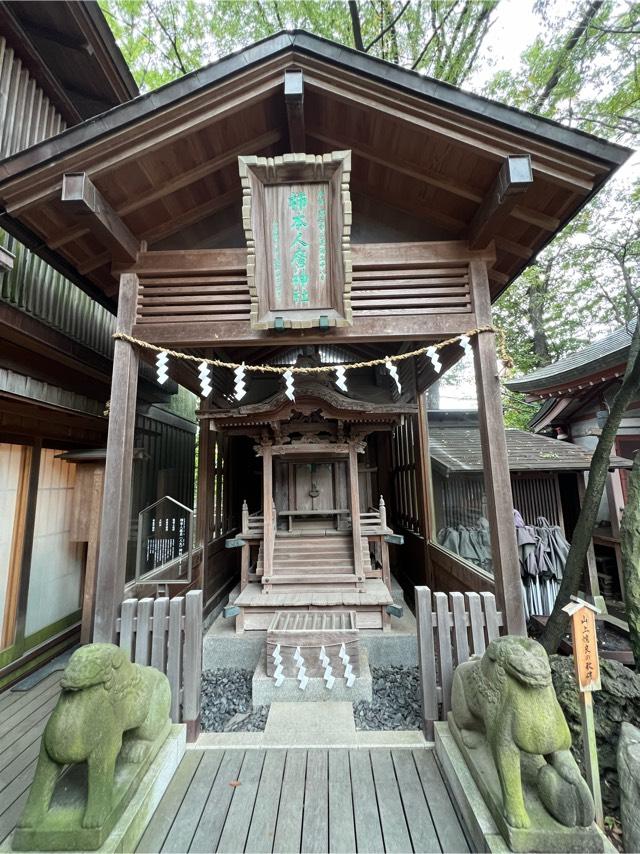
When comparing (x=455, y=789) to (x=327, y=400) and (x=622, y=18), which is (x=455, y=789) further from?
(x=622, y=18)

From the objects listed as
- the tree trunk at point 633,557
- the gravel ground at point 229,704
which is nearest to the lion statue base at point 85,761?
the gravel ground at point 229,704

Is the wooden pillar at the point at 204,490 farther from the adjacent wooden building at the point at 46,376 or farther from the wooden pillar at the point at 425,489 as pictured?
the wooden pillar at the point at 425,489

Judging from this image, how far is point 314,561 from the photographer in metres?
5.63

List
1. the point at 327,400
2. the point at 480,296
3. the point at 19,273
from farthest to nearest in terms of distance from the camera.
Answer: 1. the point at 327,400
2. the point at 19,273
3. the point at 480,296

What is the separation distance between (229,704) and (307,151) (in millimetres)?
6150

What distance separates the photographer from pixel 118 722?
218 centimetres

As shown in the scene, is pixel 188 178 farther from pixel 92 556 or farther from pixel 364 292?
pixel 92 556

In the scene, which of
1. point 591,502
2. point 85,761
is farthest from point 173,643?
point 591,502

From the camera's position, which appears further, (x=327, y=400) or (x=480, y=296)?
(x=327, y=400)

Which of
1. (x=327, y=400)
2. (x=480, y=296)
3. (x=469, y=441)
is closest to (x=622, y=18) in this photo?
(x=480, y=296)

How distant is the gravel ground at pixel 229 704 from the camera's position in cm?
378

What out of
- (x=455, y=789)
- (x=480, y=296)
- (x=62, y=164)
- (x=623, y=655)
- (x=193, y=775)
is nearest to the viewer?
(x=455, y=789)

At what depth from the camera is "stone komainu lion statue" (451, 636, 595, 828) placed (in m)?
1.92

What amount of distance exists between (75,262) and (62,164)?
37.9 inches
